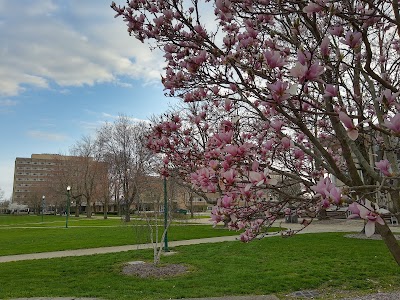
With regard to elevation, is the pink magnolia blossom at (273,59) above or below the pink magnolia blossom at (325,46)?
below

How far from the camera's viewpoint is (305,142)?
13.7 ft

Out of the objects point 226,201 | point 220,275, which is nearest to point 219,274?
point 220,275

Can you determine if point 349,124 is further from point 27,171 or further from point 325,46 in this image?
point 27,171

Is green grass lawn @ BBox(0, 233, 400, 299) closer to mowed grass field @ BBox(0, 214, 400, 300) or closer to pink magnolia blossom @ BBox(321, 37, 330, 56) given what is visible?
mowed grass field @ BBox(0, 214, 400, 300)

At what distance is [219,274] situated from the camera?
25.2 feet

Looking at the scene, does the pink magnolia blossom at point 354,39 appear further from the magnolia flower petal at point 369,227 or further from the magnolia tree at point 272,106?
the magnolia flower petal at point 369,227

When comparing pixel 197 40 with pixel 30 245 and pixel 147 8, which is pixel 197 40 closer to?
pixel 147 8

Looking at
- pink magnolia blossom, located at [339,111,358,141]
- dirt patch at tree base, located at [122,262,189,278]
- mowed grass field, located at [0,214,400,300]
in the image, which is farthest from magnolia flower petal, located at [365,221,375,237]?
dirt patch at tree base, located at [122,262,189,278]

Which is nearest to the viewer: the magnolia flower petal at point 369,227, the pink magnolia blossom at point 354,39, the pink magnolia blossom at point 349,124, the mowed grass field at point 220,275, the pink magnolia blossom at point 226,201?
the magnolia flower petal at point 369,227

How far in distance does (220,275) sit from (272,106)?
259 inches

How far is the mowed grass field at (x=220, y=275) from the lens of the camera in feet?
20.6

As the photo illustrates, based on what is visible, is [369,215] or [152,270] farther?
[152,270]

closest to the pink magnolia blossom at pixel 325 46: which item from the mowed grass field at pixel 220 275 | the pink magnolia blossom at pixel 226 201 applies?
the pink magnolia blossom at pixel 226 201

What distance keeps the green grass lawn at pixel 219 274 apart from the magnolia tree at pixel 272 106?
3.62 metres
